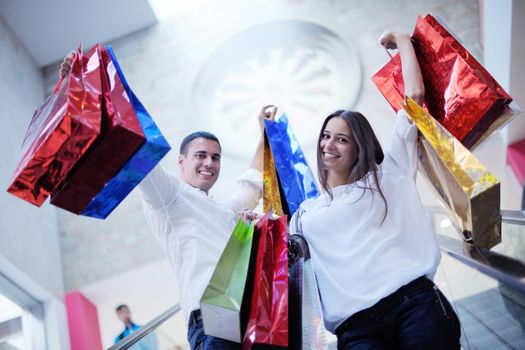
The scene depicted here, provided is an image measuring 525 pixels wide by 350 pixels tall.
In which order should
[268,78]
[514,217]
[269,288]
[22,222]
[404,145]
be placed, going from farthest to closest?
[268,78]
[22,222]
[514,217]
[404,145]
[269,288]

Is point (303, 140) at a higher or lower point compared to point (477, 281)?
higher

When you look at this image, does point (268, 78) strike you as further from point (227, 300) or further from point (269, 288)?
point (227, 300)

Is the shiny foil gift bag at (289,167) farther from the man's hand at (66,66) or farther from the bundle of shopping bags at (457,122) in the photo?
the man's hand at (66,66)

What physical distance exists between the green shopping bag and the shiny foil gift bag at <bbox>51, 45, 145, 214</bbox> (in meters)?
0.40

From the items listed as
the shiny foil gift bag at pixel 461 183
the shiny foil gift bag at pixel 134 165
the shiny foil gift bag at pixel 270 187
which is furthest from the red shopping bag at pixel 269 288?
the shiny foil gift bag at pixel 270 187

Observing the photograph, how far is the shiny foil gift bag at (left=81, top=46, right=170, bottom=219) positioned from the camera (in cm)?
135

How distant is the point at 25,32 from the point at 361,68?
4.90 m

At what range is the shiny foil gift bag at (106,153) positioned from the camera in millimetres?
1305

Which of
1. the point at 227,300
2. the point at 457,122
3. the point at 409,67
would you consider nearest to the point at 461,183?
the point at 457,122

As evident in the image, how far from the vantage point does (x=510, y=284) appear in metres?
1.46

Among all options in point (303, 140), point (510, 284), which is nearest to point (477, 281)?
point (510, 284)

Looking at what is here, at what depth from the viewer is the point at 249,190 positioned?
2449mm

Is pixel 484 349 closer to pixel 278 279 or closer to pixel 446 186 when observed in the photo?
pixel 446 186

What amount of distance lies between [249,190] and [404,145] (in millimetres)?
929
